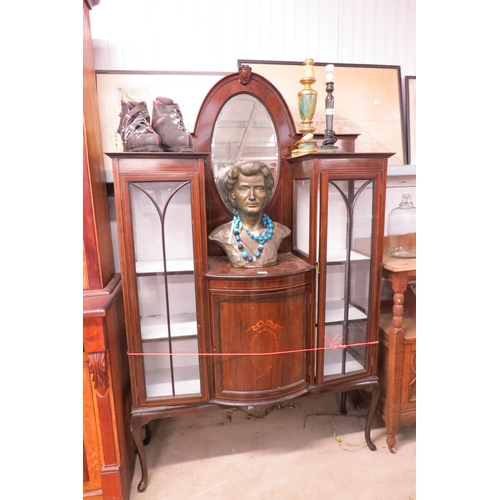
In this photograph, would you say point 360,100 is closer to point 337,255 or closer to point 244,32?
point 244,32

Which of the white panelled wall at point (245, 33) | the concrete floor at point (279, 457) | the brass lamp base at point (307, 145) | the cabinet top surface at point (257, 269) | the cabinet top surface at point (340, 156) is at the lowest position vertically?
the concrete floor at point (279, 457)

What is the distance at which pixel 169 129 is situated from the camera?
137 centimetres

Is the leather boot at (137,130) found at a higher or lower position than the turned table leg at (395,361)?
higher

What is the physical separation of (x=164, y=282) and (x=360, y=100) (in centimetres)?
138

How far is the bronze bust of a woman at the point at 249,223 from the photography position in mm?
1419

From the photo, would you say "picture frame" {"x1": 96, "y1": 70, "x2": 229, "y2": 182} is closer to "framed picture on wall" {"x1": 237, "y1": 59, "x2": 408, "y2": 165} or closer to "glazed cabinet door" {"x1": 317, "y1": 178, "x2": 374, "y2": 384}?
"framed picture on wall" {"x1": 237, "y1": 59, "x2": 408, "y2": 165}

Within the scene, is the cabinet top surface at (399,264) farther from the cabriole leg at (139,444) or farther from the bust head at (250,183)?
the cabriole leg at (139,444)

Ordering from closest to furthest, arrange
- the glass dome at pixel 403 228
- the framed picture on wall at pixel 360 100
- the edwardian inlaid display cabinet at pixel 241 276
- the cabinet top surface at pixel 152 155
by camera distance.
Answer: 1. the cabinet top surface at pixel 152 155
2. the edwardian inlaid display cabinet at pixel 241 276
3. the framed picture on wall at pixel 360 100
4. the glass dome at pixel 403 228

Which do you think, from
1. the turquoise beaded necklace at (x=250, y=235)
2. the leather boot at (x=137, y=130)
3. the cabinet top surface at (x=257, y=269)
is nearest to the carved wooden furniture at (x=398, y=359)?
the cabinet top surface at (x=257, y=269)

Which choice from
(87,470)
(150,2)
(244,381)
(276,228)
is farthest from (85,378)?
(150,2)

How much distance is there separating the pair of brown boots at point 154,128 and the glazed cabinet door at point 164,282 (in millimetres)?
124

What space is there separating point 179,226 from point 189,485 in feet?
3.68

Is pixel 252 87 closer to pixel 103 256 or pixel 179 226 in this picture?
pixel 179 226

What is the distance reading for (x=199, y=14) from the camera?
5.35 feet
